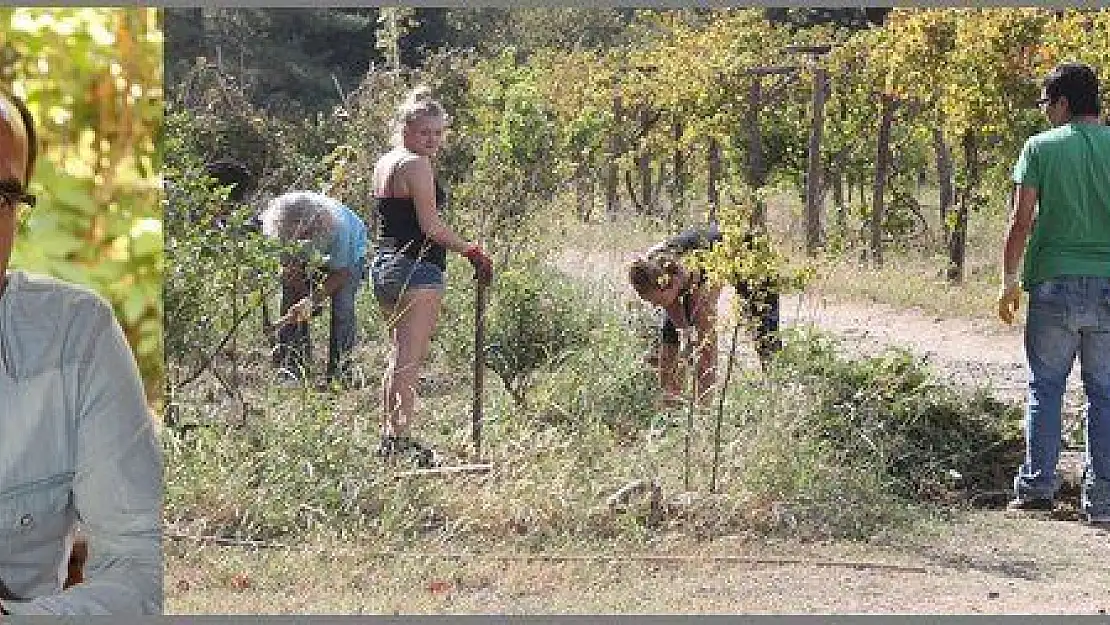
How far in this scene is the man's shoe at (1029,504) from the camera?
5.62 metres

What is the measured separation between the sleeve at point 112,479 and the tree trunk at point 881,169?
2.98 m

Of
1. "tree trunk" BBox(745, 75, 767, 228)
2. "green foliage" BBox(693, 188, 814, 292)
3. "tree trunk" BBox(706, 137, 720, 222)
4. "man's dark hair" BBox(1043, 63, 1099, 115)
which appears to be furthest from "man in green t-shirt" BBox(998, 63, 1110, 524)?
"tree trunk" BBox(706, 137, 720, 222)

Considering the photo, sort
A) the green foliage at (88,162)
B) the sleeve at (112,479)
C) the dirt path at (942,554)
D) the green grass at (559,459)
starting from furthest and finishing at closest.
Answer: the green grass at (559,459) → the dirt path at (942,554) → the green foliage at (88,162) → the sleeve at (112,479)

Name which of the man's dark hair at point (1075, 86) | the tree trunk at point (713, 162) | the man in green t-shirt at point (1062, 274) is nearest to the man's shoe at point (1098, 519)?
the man in green t-shirt at point (1062, 274)

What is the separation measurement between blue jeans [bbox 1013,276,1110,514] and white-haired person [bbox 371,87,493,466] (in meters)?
1.65

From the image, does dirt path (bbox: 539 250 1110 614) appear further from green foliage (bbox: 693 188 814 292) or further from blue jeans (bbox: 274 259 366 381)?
blue jeans (bbox: 274 259 366 381)

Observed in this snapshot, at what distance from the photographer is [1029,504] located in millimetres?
5625

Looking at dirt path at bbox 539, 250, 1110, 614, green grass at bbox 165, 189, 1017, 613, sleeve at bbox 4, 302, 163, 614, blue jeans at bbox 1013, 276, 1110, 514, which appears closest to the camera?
sleeve at bbox 4, 302, 163, 614

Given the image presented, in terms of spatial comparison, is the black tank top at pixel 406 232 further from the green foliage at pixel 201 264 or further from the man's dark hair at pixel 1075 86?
the man's dark hair at pixel 1075 86

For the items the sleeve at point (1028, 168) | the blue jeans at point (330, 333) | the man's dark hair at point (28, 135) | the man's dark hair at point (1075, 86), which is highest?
the man's dark hair at point (1075, 86)

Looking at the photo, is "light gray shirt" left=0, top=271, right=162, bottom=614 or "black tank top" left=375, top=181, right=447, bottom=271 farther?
"black tank top" left=375, top=181, right=447, bottom=271

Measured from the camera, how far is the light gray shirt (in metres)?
3.11

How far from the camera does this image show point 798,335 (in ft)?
18.5

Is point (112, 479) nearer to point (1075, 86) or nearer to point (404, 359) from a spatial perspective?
point (404, 359)
